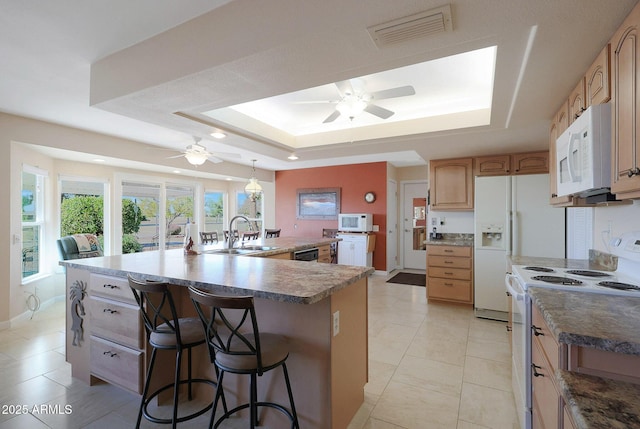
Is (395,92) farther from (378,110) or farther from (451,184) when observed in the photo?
(451,184)

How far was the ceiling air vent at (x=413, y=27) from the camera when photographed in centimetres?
133

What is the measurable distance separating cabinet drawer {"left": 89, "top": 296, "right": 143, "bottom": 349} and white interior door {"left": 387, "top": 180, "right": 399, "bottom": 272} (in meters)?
5.03

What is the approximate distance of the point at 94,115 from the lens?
11.0 ft

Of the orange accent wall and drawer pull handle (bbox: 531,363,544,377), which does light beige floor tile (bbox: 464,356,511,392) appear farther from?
the orange accent wall

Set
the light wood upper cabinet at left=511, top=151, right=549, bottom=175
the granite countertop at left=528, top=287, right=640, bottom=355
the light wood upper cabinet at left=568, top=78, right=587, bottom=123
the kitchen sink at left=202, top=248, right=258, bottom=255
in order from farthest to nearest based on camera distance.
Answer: the light wood upper cabinet at left=511, top=151, right=549, bottom=175 < the kitchen sink at left=202, top=248, right=258, bottom=255 < the light wood upper cabinet at left=568, top=78, right=587, bottom=123 < the granite countertop at left=528, top=287, right=640, bottom=355

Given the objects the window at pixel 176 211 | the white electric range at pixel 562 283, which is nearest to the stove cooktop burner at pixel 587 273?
the white electric range at pixel 562 283

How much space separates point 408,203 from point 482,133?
3.77 meters

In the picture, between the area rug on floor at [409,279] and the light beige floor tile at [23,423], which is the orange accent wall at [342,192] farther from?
the light beige floor tile at [23,423]

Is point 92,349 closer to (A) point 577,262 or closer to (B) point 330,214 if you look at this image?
(A) point 577,262

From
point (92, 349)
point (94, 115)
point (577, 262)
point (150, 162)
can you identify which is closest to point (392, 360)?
point (577, 262)

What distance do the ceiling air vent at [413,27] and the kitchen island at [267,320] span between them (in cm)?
129

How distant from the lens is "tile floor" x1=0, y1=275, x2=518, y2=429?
187 centimetres

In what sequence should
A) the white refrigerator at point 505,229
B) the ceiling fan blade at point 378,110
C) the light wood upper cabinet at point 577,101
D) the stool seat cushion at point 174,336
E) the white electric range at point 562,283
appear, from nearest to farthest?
1. the white electric range at point 562,283
2. the stool seat cushion at point 174,336
3. the light wood upper cabinet at point 577,101
4. the ceiling fan blade at point 378,110
5. the white refrigerator at point 505,229

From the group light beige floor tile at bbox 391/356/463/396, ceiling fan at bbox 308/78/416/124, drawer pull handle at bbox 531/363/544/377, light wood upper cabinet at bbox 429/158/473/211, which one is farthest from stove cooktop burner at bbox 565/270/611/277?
light wood upper cabinet at bbox 429/158/473/211
